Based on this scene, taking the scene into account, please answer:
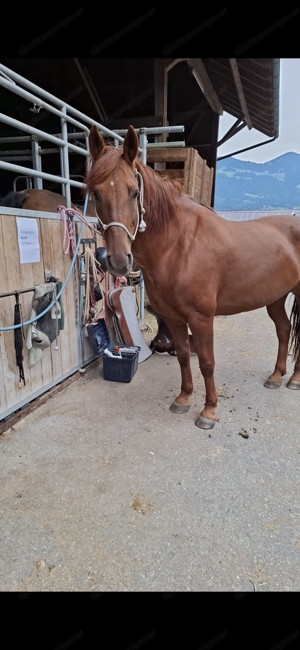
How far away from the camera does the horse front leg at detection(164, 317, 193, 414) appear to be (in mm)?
2449

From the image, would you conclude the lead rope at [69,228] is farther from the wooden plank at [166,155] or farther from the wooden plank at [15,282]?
the wooden plank at [166,155]

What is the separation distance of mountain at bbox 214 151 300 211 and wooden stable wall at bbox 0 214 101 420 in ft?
29.4

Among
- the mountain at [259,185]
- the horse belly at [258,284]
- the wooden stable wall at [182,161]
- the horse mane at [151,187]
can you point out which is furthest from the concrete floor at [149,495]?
the mountain at [259,185]

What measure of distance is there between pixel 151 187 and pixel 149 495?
5.58ft

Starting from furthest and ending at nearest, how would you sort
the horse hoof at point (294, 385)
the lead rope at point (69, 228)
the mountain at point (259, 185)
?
the mountain at point (259, 185) < the horse hoof at point (294, 385) < the lead rope at point (69, 228)

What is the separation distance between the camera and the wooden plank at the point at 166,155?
4656mm

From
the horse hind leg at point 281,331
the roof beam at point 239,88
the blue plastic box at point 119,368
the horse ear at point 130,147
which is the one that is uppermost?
the roof beam at point 239,88

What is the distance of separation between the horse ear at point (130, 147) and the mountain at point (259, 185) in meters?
9.50

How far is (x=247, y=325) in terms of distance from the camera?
500cm

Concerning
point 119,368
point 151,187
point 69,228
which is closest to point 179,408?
point 119,368
